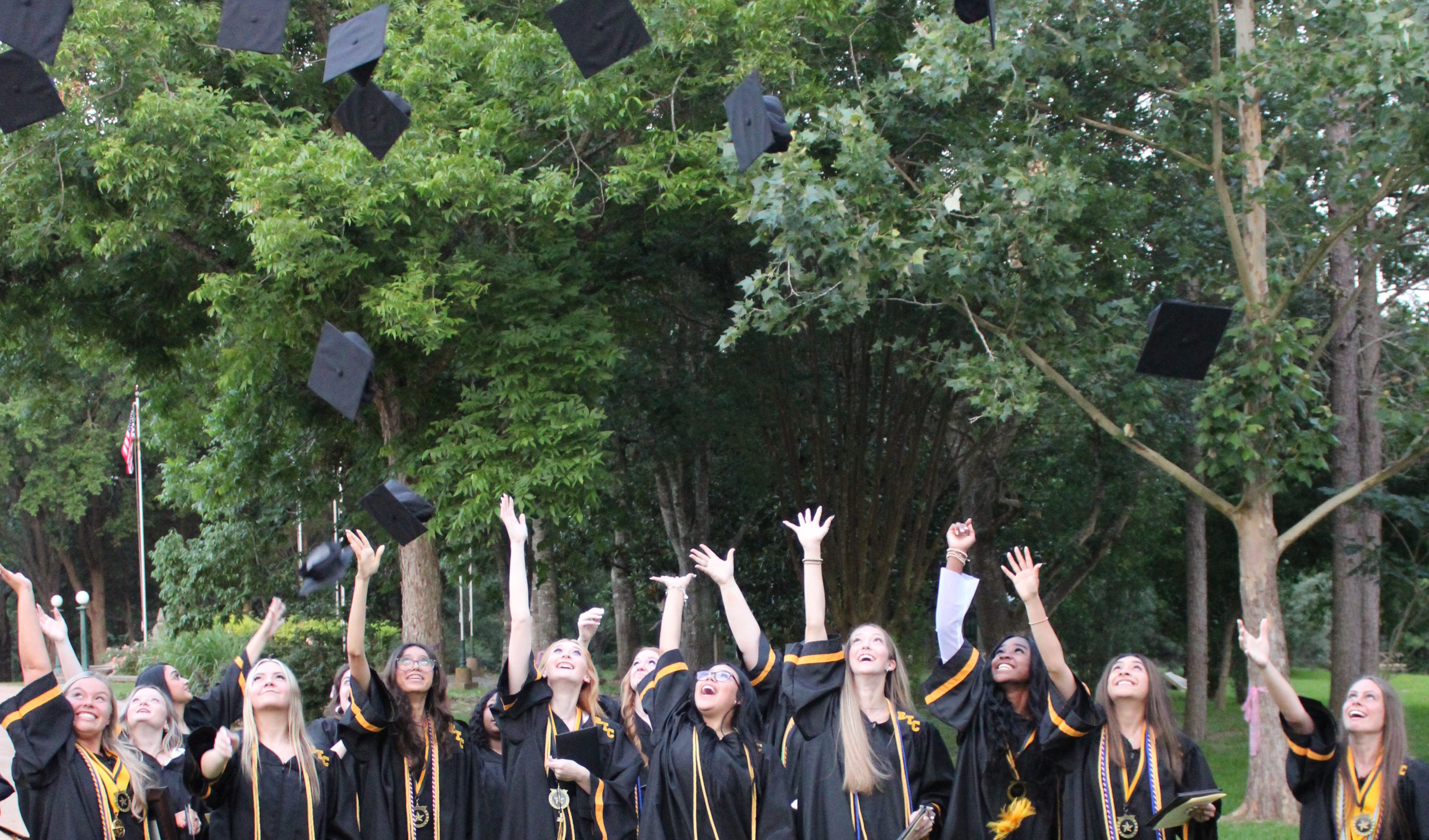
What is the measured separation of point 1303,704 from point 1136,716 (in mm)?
552

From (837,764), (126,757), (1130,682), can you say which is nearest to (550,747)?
(837,764)

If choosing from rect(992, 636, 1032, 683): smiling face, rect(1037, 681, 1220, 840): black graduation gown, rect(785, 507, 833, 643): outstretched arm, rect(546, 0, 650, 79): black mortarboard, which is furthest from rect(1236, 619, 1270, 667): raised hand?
rect(546, 0, 650, 79): black mortarboard

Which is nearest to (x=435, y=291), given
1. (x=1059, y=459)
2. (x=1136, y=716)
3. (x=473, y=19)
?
(x=473, y=19)

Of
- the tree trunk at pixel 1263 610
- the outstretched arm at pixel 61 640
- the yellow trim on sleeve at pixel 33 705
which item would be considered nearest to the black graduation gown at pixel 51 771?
the yellow trim on sleeve at pixel 33 705

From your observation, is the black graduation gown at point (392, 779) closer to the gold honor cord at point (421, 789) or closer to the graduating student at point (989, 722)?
the gold honor cord at point (421, 789)

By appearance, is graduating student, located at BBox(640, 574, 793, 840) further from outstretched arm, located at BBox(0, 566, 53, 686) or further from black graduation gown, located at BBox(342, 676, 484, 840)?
outstretched arm, located at BBox(0, 566, 53, 686)

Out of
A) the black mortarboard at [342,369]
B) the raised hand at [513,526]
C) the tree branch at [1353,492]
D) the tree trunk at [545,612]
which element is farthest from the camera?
the tree trunk at [545,612]

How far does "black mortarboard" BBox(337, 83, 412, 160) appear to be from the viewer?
30.3 feet

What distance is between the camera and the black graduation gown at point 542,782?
17.2 feet

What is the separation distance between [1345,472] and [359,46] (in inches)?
382

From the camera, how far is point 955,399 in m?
15.7

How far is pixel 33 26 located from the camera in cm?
749

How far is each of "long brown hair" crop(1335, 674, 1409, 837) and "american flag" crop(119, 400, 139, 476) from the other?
21.4 m

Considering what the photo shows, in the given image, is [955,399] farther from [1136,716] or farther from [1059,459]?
[1136,716]
